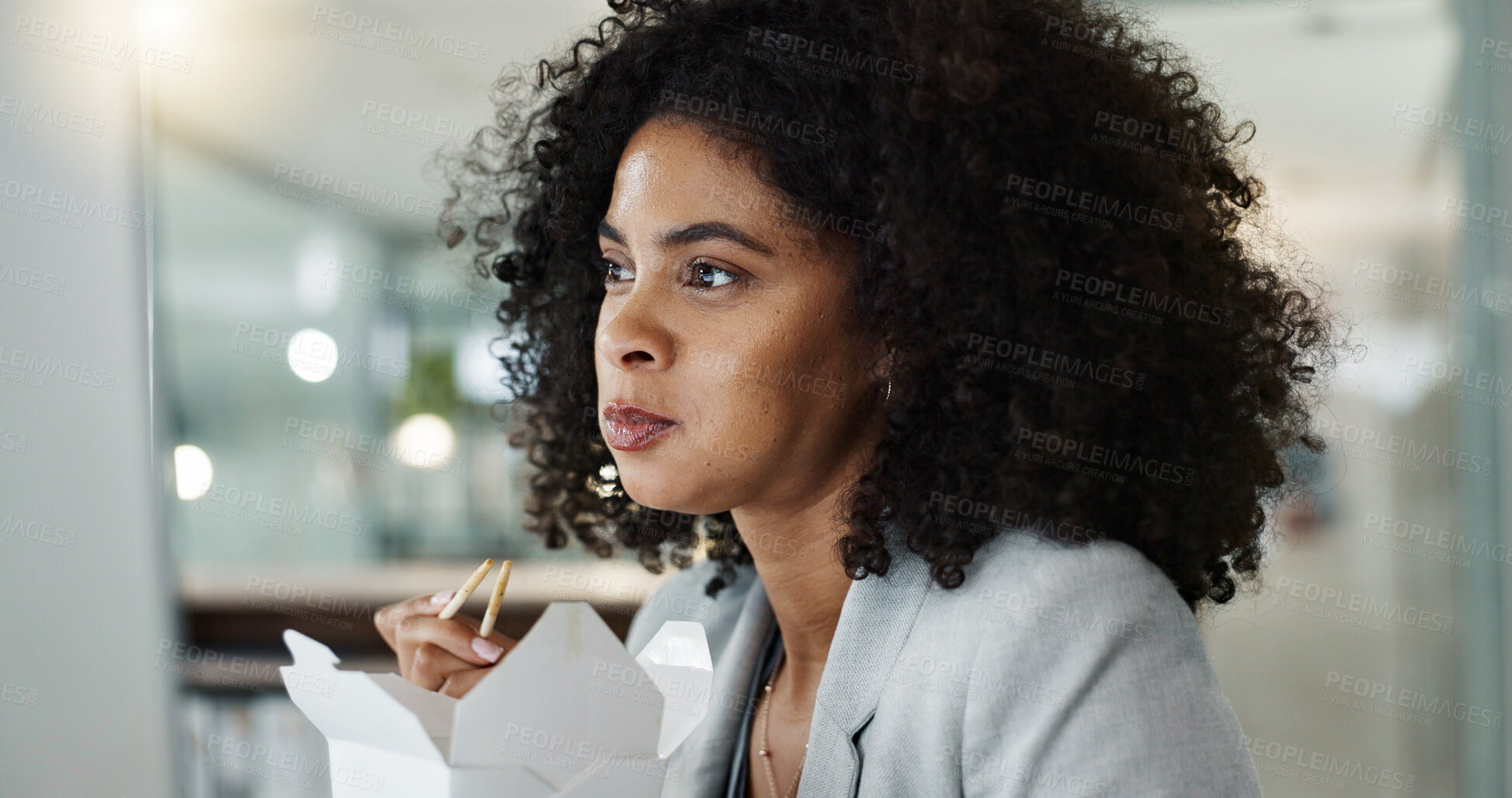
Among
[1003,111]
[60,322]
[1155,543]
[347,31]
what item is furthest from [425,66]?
[1155,543]

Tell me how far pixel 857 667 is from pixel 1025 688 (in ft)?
0.58

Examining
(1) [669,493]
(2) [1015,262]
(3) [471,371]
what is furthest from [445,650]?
(3) [471,371]

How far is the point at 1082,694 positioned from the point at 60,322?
1096 millimetres

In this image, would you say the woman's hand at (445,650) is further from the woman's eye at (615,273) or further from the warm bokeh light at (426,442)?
the warm bokeh light at (426,442)

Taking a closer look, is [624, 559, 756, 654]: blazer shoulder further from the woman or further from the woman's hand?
the woman's hand

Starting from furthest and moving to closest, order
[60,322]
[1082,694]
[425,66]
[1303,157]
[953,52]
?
[425,66], [1303,157], [60,322], [953,52], [1082,694]

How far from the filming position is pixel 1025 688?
2.54ft

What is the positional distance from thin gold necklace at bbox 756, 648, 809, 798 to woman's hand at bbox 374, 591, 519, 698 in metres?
0.33

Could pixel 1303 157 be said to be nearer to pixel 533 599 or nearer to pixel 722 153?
pixel 722 153

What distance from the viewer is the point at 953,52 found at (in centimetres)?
88

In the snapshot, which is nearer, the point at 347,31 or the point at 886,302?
the point at 886,302

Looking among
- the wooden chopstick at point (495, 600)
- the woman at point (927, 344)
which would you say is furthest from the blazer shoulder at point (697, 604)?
the wooden chopstick at point (495, 600)

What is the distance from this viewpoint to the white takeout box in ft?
1.97

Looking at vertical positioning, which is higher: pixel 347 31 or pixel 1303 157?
pixel 347 31
